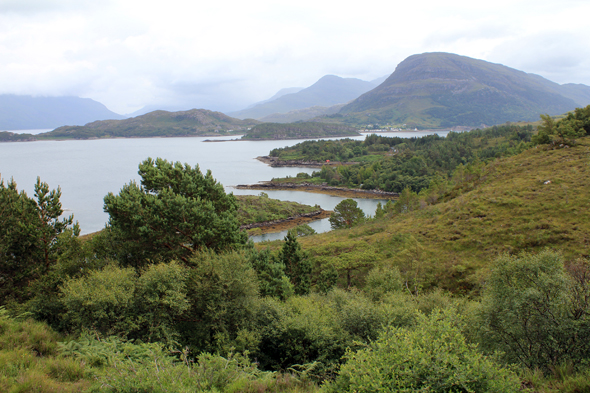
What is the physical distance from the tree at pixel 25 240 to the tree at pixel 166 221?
9.91ft

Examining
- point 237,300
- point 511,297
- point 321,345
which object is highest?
point 511,297

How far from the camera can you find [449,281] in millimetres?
23688

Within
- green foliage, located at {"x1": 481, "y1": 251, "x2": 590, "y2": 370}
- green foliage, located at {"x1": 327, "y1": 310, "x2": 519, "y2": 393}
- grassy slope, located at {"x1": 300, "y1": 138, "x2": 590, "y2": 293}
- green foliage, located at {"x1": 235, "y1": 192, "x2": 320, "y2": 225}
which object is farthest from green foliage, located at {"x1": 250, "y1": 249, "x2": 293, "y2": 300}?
green foliage, located at {"x1": 235, "y1": 192, "x2": 320, "y2": 225}

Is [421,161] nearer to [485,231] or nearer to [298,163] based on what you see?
[298,163]

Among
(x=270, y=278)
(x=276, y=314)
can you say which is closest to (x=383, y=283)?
(x=270, y=278)

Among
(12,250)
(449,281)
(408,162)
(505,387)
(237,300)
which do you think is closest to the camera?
(505,387)

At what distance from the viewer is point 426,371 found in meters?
7.55

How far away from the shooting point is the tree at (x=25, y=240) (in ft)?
55.2

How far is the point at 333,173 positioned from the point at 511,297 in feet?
373

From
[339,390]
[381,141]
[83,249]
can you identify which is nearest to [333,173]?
[381,141]

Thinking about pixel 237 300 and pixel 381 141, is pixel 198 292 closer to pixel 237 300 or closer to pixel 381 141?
pixel 237 300

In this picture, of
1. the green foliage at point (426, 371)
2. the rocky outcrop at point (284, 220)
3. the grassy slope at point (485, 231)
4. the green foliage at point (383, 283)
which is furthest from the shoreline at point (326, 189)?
the green foliage at point (426, 371)

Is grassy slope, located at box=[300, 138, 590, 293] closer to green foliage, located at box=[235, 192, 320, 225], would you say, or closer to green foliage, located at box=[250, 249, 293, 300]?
green foliage, located at box=[250, 249, 293, 300]

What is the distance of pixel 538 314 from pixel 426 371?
4.47 meters
